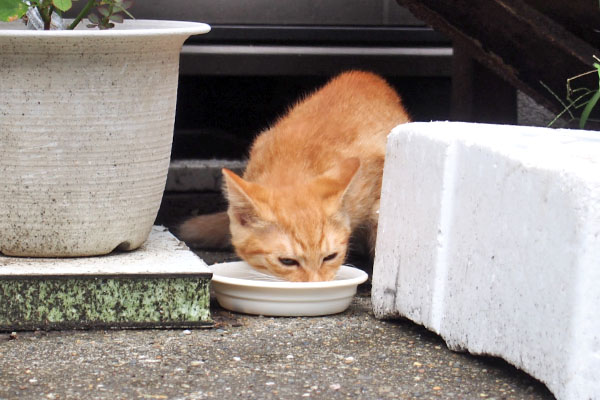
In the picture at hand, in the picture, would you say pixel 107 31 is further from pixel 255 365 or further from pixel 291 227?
pixel 255 365

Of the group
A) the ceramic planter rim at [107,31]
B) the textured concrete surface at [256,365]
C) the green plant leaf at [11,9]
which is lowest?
the textured concrete surface at [256,365]

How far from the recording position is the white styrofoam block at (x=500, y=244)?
90.8 inches

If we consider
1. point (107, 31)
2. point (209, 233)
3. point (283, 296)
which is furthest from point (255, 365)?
point (209, 233)

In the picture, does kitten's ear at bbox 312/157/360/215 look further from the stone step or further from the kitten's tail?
the kitten's tail

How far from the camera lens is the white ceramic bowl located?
3.28 metres

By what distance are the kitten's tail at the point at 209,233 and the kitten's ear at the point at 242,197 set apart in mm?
843

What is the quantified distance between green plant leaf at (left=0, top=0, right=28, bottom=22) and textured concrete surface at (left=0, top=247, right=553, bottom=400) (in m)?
1.04

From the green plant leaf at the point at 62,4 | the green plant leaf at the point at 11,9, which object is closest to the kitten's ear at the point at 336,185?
the green plant leaf at the point at 62,4

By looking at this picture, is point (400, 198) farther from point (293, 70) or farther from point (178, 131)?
point (178, 131)

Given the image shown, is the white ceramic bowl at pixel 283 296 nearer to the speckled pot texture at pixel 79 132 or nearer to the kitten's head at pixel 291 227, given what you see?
the kitten's head at pixel 291 227

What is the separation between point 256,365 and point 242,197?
Answer: 78 cm

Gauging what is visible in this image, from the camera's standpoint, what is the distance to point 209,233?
439cm

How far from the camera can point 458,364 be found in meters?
2.84

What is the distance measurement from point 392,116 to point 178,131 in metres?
1.58
